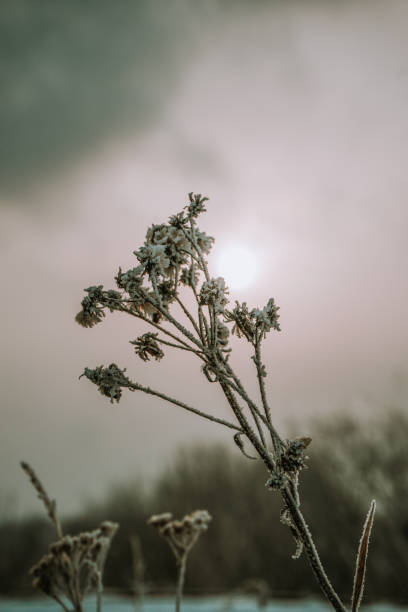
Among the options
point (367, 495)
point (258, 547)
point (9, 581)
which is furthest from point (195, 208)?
point (9, 581)

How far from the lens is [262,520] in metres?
26.4

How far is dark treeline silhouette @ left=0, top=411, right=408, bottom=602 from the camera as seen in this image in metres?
19.7

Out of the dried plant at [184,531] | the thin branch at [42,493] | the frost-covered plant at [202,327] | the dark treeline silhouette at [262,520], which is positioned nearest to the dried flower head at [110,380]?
the frost-covered plant at [202,327]

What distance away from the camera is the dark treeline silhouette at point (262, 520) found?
19703 mm

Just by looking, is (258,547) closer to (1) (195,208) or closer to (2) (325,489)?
(2) (325,489)

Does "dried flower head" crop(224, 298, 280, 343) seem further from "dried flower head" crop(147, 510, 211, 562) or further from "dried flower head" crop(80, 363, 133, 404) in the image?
"dried flower head" crop(147, 510, 211, 562)

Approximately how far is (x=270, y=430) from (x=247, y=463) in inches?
1177

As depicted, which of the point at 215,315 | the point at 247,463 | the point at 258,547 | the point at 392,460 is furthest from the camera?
the point at 247,463

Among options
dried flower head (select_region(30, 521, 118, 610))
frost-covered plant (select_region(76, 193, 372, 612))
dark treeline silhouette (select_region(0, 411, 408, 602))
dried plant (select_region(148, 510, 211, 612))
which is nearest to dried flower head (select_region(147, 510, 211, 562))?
dried plant (select_region(148, 510, 211, 612))

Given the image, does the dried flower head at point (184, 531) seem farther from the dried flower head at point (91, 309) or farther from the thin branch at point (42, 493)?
the dried flower head at point (91, 309)

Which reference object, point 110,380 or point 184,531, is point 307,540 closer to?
point 110,380

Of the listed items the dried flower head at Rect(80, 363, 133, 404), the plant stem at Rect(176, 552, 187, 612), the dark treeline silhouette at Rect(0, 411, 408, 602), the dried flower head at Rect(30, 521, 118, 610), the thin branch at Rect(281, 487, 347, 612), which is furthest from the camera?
the dark treeline silhouette at Rect(0, 411, 408, 602)

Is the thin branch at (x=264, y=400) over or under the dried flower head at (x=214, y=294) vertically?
under

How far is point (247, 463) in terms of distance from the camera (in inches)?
1129
